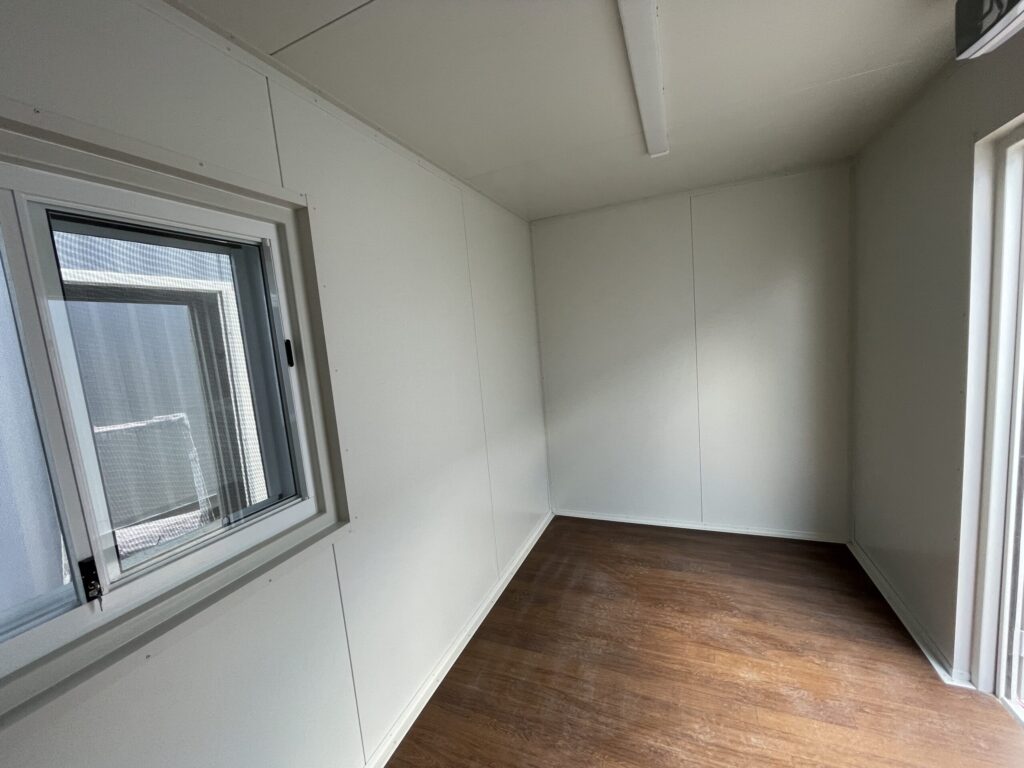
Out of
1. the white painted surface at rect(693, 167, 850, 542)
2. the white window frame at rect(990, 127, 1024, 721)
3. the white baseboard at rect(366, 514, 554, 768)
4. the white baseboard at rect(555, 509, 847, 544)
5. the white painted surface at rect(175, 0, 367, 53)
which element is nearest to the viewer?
the white painted surface at rect(175, 0, 367, 53)

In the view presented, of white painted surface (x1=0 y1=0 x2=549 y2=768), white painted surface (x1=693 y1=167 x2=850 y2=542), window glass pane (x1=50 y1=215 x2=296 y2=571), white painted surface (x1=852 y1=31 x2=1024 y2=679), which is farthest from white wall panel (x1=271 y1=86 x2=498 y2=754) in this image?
white painted surface (x1=852 y1=31 x2=1024 y2=679)

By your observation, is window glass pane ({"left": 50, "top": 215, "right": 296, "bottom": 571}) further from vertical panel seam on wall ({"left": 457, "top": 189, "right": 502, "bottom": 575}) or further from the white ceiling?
vertical panel seam on wall ({"left": 457, "top": 189, "right": 502, "bottom": 575})

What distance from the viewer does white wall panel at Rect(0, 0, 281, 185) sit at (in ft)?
2.69

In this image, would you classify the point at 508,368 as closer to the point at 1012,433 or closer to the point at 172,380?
the point at 172,380

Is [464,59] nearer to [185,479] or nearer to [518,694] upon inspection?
[185,479]

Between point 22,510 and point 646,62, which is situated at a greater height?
point 646,62

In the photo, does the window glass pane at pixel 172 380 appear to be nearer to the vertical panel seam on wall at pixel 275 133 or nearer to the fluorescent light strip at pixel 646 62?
the vertical panel seam on wall at pixel 275 133

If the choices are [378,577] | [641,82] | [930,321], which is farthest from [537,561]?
[641,82]

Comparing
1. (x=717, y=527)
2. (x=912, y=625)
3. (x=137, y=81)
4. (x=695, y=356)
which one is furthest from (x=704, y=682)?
(x=137, y=81)

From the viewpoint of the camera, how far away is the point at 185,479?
1.11m

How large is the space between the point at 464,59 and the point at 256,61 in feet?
2.12

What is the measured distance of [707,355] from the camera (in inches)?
116

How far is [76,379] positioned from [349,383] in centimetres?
71

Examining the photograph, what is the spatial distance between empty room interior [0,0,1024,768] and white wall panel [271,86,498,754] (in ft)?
0.06
